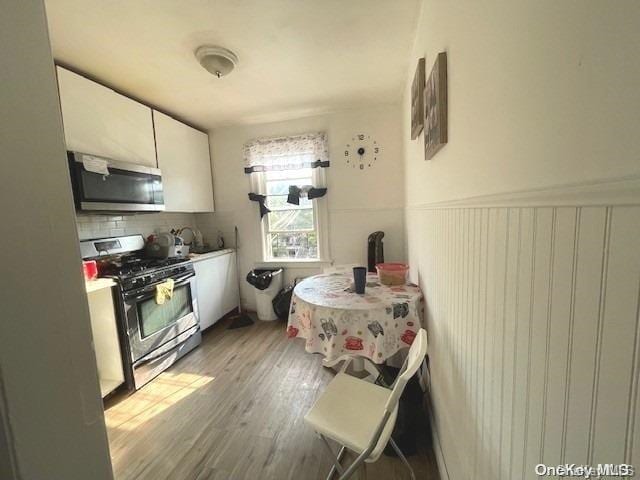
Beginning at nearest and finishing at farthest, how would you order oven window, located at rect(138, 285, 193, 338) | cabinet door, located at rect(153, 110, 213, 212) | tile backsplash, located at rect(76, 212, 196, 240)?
1. oven window, located at rect(138, 285, 193, 338)
2. tile backsplash, located at rect(76, 212, 196, 240)
3. cabinet door, located at rect(153, 110, 213, 212)

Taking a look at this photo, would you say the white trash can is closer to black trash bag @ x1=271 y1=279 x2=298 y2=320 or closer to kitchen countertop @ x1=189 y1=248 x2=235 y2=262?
black trash bag @ x1=271 y1=279 x2=298 y2=320

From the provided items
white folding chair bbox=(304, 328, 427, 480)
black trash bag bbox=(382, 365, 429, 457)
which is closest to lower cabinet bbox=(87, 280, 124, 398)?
white folding chair bbox=(304, 328, 427, 480)

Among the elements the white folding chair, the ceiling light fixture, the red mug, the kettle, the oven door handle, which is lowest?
the white folding chair

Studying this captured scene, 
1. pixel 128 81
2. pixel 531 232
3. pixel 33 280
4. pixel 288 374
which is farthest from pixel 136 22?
pixel 288 374

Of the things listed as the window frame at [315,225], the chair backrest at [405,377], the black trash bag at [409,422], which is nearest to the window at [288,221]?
the window frame at [315,225]

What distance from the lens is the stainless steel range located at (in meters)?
1.98

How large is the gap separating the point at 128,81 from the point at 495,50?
2.65 metres

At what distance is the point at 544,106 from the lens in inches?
17.3

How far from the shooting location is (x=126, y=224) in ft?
8.47

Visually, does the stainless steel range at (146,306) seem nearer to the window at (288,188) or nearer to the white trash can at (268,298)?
the white trash can at (268,298)

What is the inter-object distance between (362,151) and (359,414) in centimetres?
259

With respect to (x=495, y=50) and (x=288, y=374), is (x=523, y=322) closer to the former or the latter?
(x=495, y=50)

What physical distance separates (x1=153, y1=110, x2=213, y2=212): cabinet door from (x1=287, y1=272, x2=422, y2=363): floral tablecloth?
207 cm

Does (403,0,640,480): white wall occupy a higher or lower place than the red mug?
higher
